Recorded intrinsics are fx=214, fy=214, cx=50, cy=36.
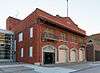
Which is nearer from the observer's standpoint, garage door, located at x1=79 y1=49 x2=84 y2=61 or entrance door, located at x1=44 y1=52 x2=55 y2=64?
entrance door, located at x1=44 y1=52 x2=55 y2=64

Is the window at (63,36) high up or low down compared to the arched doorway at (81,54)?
up

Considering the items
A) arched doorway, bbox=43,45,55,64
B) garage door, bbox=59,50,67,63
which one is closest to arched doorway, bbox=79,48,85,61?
garage door, bbox=59,50,67,63

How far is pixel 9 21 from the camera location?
46031 millimetres

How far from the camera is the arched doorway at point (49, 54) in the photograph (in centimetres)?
3317

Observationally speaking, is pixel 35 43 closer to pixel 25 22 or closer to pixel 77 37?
pixel 25 22

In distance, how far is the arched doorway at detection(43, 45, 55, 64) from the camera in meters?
33.2

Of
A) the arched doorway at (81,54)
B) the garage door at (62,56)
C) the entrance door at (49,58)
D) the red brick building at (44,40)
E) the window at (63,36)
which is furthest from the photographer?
the arched doorway at (81,54)

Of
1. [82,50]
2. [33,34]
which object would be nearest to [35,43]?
[33,34]

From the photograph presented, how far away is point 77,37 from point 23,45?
13.1 metres

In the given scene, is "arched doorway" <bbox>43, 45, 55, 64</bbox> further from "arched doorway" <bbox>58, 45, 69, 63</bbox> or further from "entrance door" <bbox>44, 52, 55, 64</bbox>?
"arched doorway" <bbox>58, 45, 69, 63</bbox>

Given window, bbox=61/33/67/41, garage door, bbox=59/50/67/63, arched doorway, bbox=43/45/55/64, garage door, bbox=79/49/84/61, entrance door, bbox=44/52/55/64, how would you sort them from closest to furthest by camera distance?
arched doorway, bbox=43/45/55/64 → entrance door, bbox=44/52/55/64 → garage door, bbox=59/50/67/63 → window, bbox=61/33/67/41 → garage door, bbox=79/49/84/61

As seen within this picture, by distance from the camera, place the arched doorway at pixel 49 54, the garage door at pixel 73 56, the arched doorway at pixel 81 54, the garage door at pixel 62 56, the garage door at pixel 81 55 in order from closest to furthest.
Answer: the arched doorway at pixel 49 54, the garage door at pixel 62 56, the garage door at pixel 73 56, the garage door at pixel 81 55, the arched doorway at pixel 81 54

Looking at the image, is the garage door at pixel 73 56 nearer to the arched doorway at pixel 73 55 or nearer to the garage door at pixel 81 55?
the arched doorway at pixel 73 55

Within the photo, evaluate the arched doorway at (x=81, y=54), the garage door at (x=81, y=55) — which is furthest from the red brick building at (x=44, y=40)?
the arched doorway at (x=81, y=54)
